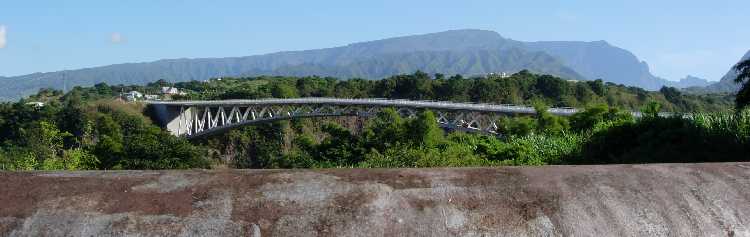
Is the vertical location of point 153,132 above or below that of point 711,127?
below

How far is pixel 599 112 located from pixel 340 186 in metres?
24.4

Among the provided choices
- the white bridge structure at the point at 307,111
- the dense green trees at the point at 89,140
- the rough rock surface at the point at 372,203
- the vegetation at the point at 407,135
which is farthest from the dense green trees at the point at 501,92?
the rough rock surface at the point at 372,203

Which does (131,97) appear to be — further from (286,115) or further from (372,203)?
(372,203)

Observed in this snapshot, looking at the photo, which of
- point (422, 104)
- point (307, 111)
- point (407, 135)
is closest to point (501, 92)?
point (307, 111)

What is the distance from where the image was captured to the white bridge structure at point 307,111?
4384 centimetres

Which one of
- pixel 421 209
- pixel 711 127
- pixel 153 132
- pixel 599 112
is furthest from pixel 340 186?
pixel 153 132

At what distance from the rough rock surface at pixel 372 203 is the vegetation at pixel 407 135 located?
344 inches

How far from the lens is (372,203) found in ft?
6.31

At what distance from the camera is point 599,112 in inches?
976

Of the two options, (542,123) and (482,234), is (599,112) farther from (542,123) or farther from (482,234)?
(482,234)

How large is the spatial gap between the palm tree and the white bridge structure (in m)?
22.3

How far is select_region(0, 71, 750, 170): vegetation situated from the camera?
12492mm

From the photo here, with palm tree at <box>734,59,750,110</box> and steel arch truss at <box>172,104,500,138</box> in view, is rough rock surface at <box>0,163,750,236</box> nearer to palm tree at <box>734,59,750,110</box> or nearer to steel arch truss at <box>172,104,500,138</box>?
palm tree at <box>734,59,750,110</box>

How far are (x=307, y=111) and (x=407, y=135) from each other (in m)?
24.1
